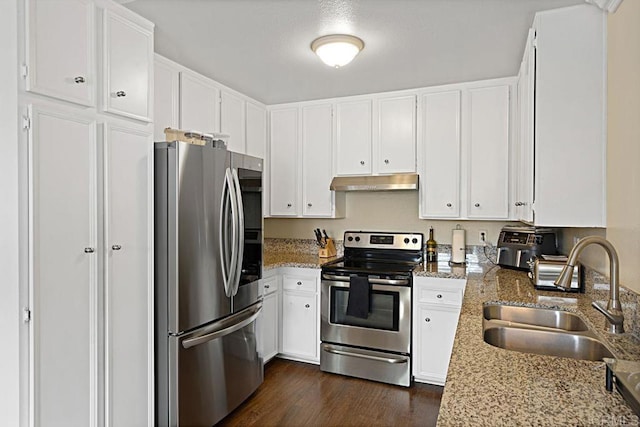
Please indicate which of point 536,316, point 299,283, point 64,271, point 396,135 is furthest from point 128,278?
point 396,135

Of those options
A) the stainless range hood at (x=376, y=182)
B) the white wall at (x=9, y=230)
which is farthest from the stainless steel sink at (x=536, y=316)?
the white wall at (x=9, y=230)

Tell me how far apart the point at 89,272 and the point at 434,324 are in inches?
91.7

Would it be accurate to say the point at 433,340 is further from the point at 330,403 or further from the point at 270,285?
the point at 270,285

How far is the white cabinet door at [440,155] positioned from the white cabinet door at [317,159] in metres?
0.87

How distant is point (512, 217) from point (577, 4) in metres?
1.64

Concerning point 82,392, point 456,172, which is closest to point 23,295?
point 82,392

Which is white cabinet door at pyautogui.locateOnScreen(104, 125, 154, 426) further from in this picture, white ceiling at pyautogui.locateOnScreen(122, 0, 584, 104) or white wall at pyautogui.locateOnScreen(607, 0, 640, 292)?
white wall at pyautogui.locateOnScreen(607, 0, 640, 292)

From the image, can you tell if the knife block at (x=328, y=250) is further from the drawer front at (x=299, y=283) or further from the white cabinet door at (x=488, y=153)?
the white cabinet door at (x=488, y=153)

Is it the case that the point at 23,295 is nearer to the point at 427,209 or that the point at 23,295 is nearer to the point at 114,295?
the point at 114,295

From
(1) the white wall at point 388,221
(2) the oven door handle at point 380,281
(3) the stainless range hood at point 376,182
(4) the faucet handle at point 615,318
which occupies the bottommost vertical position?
(2) the oven door handle at point 380,281

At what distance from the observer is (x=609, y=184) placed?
1.81m

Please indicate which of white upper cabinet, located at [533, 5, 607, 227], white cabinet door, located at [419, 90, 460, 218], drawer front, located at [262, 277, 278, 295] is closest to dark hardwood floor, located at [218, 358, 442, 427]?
drawer front, located at [262, 277, 278, 295]

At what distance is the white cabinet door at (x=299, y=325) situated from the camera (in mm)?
3420

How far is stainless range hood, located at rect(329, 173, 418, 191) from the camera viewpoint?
11.3 ft
